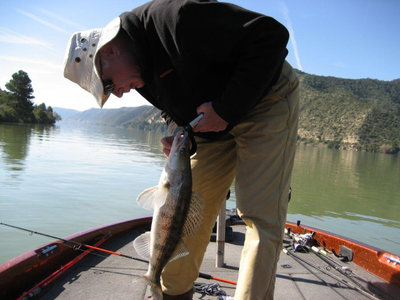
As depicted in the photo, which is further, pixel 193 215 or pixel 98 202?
pixel 98 202

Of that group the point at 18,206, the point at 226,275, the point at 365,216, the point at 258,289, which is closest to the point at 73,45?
the point at 258,289

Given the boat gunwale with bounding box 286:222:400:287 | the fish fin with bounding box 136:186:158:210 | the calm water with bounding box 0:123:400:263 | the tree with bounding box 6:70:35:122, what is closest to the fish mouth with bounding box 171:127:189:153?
the fish fin with bounding box 136:186:158:210

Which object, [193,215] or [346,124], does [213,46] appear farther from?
[346,124]

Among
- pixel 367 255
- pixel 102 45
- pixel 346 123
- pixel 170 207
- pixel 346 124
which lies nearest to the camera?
pixel 102 45

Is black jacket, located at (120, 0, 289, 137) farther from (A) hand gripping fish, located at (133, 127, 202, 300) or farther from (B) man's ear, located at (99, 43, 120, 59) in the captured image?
(A) hand gripping fish, located at (133, 127, 202, 300)

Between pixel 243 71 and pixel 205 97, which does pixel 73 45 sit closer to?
pixel 205 97

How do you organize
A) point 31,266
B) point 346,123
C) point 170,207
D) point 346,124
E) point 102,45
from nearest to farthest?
1. point 102,45
2. point 170,207
3. point 31,266
4. point 346,124
5. point 346,123

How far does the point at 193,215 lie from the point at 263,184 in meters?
0.66

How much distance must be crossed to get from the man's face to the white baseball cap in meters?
0.08

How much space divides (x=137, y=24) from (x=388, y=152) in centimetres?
13534

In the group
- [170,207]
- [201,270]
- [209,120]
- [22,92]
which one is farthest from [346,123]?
[170,207]

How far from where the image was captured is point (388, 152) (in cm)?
11469

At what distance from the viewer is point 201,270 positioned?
14.6 feet

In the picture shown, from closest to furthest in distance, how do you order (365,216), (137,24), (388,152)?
1. (137,24)
2. (365,216)
3. (388,152)
